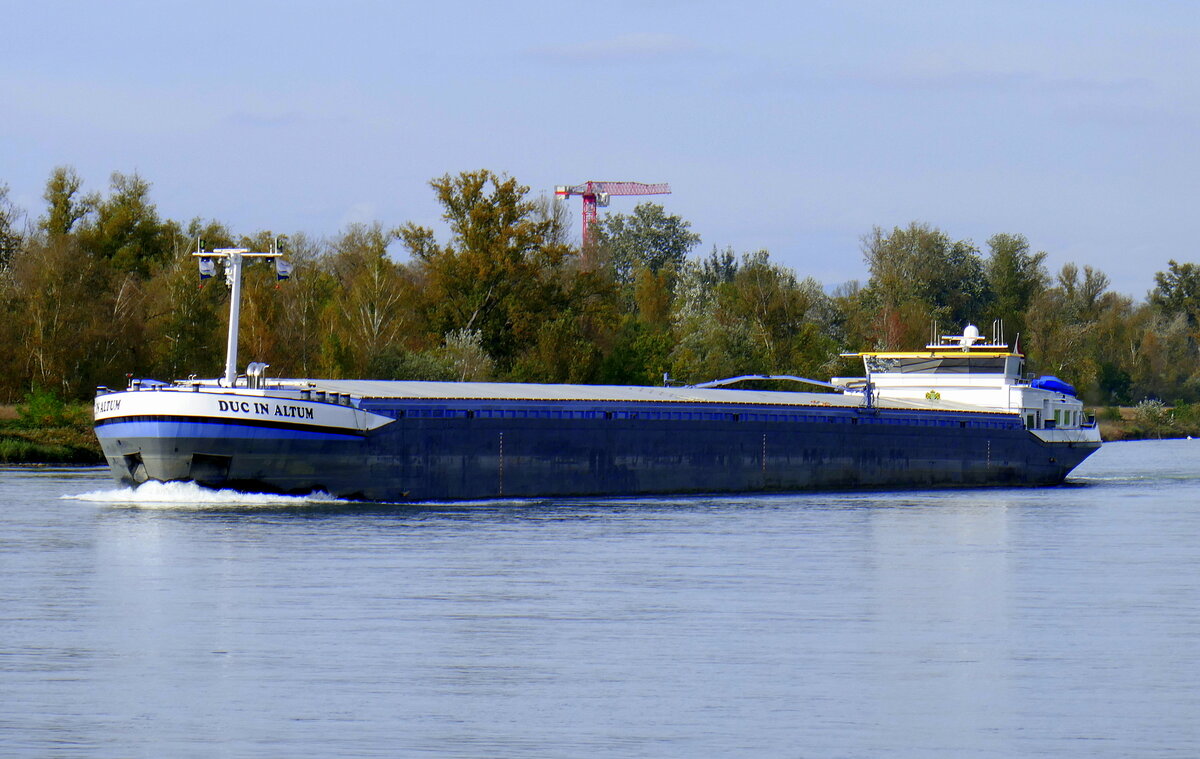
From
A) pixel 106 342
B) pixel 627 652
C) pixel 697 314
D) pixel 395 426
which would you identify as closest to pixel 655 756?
pixel 627 652

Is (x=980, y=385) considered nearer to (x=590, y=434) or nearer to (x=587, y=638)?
(x=590, y=434)

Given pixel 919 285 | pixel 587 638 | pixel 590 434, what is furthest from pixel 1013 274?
pixel 587 638

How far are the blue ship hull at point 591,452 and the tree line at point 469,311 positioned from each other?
20.8 metres

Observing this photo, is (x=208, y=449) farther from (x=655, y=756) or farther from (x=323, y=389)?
(x=655, y=756)

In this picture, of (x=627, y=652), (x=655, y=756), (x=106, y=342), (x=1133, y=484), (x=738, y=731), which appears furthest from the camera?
(x=106, y=342)

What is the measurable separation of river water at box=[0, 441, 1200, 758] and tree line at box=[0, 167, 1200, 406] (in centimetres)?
3394

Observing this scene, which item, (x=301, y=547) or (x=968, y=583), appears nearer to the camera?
(x=968, y=583)

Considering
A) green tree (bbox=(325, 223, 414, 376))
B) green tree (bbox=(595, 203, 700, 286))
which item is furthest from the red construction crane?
green tree (bbox=(325, 223, 414, 376))

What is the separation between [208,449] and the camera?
3170 cm

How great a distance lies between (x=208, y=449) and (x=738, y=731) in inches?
851

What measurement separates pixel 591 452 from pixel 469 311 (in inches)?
1448

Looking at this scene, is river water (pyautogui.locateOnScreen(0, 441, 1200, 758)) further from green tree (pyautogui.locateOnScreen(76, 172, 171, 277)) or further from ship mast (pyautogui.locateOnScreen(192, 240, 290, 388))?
green tree (pyautogui.locateOnScreen(76, 172, 171, 277))

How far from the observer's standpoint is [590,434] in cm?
3772

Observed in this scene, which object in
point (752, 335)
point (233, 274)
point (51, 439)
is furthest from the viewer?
point (752, 335)
